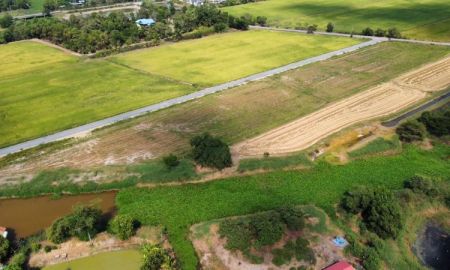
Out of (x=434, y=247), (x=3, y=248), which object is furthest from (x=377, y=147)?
(x=3, y=248)

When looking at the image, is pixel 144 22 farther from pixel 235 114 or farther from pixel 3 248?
pixel 3 248

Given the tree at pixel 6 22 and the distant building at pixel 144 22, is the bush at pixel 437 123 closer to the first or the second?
the distant building at pixel 144 22

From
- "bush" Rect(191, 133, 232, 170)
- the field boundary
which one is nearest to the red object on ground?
"bush" Rect(191, 133, 232, 170)

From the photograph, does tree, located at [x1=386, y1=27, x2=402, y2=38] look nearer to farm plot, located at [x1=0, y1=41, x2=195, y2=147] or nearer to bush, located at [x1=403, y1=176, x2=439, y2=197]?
farm plot, located at [x1=0, y1=41, x2=195, y2=147]

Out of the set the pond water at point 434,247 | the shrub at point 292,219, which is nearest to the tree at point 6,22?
the shrub at point 292,219

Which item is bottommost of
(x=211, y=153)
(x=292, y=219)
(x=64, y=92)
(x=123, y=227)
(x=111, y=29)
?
(x=123, y=227)

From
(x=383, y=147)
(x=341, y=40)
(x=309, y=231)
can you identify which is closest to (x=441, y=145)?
(x=383, y=147)

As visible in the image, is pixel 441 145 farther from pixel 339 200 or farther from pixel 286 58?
pixel 286 58
